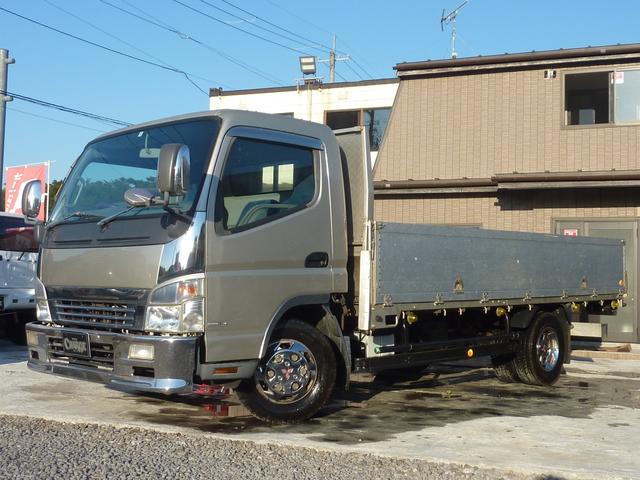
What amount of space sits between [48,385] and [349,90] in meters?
14.2

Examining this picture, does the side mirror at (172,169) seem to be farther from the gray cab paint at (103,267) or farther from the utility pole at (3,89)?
the utility pole at (3,89)

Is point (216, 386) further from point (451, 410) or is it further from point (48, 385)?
point (48, 385)

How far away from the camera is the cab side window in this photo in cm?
671

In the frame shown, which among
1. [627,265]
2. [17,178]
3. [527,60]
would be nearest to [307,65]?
[17,178]

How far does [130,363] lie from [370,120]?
1585cm

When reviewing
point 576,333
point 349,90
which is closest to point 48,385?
point 576,333

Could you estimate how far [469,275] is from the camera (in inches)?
333

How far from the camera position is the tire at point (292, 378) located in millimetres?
6945

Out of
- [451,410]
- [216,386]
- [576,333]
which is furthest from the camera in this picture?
[576,333]

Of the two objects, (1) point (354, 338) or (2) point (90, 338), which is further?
(1) point (354, 338)

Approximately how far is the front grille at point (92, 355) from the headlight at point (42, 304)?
0.97ft

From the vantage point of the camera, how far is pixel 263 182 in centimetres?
700

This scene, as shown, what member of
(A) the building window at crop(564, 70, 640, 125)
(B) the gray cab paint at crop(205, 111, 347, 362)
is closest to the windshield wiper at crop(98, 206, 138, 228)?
(B) the gray cab paint at crop(205, 111, 347, 362)

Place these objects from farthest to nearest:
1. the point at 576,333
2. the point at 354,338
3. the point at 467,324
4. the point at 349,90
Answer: the point at 349,90, the point at 576,333, the point at 467,324, the point at 354,338
